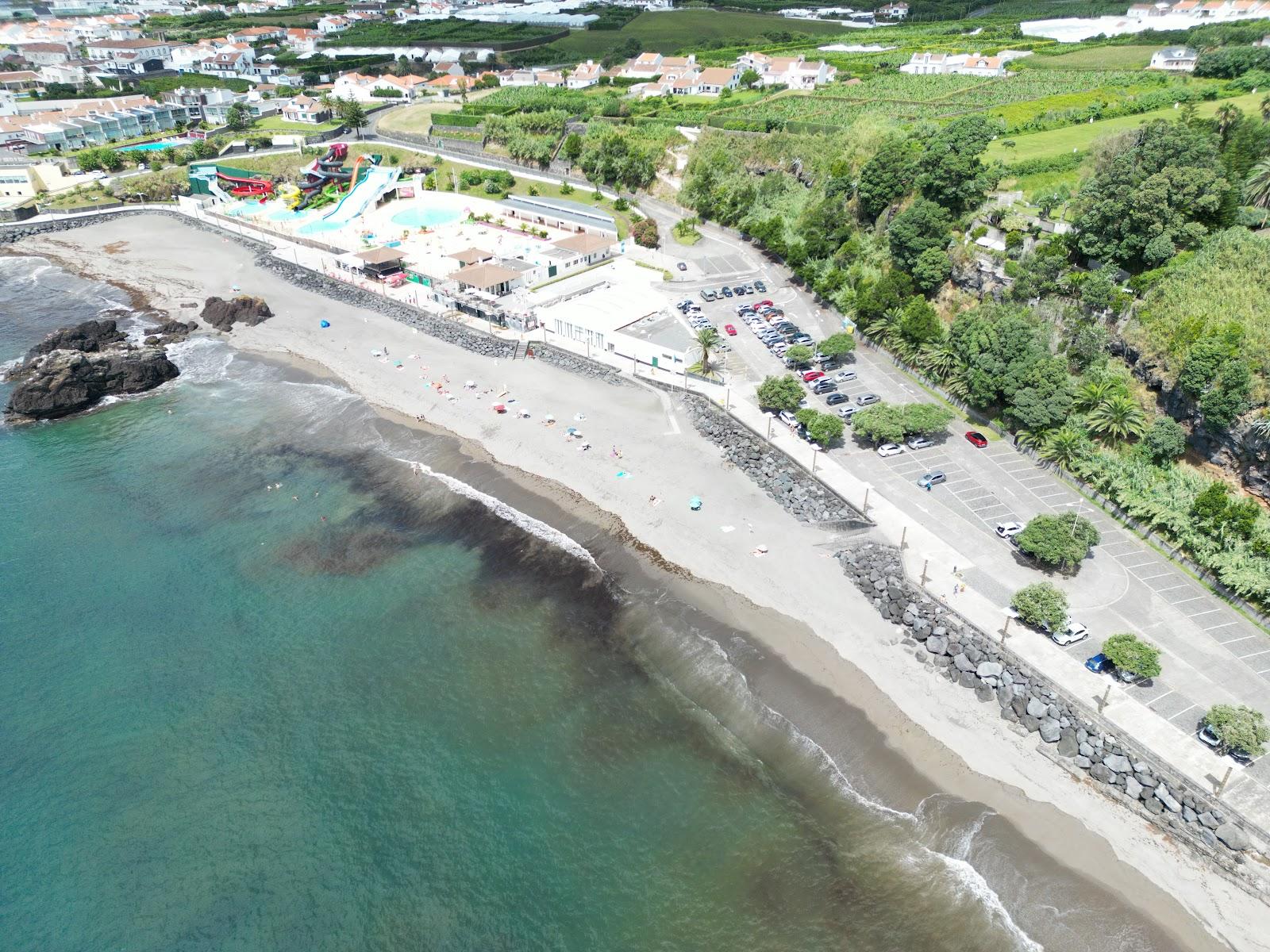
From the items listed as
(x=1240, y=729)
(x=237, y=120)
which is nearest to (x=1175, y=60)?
(x=1240, y=729)

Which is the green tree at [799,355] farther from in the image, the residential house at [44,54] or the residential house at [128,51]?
the residential house at [44,54]

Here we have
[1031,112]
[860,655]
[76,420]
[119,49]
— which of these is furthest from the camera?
[119,49]

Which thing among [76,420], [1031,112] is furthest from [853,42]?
[76,420]

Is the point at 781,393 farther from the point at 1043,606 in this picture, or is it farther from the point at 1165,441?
the point at 1165,441

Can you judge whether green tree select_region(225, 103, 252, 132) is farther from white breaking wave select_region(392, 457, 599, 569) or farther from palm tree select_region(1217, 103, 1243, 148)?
palm tree select_region(1217, 103, 1243, 148)

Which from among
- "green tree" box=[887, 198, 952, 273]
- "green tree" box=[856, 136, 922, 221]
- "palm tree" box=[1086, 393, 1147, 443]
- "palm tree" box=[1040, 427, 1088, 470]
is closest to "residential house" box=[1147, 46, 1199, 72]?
"green tree" box=[856, 136, 922, 221]

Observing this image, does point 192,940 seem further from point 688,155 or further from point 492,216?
point 688,155
